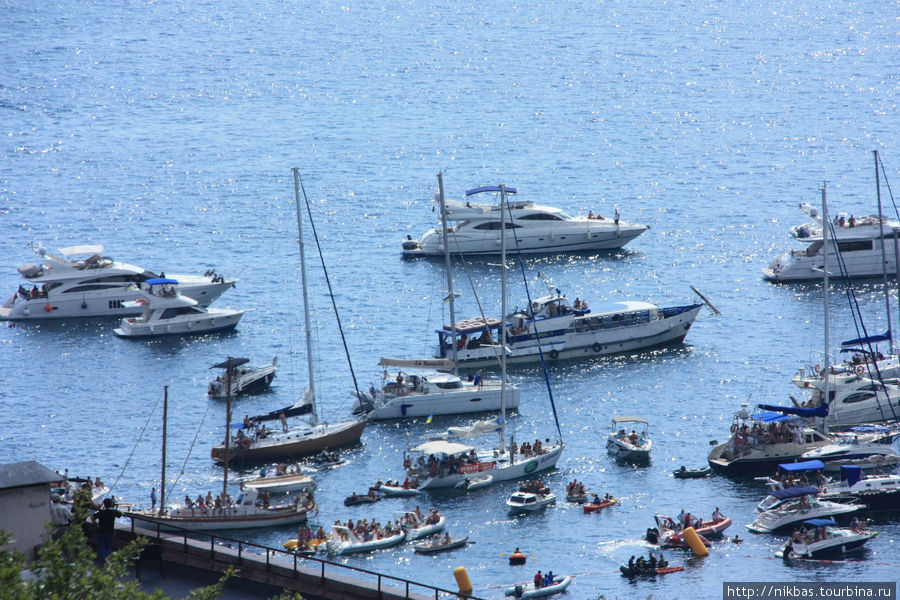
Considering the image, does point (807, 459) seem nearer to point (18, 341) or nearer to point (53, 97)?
point (18, 341)

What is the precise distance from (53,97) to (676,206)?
319ft

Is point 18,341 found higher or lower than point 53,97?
lower

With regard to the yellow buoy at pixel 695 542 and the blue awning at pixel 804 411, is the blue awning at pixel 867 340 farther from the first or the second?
the yellow buoy at pixel 695 542

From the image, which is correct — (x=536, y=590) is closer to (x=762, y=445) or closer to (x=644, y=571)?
(x=644, y=571)

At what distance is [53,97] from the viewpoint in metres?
193

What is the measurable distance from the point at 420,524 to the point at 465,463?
7.16 metres

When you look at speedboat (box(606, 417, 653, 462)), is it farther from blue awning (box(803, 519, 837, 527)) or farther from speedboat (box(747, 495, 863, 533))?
blue awning (box(803, 519, 837, 527))

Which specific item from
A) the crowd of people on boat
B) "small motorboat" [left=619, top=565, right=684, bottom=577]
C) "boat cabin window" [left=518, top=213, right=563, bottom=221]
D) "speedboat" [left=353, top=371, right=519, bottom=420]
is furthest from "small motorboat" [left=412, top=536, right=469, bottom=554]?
"boat cabin window" [left=518, top=213, right=563, bottom=221]

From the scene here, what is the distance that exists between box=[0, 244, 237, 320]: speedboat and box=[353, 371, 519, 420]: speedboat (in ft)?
82.1

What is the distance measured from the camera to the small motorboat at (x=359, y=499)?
70.9 metres

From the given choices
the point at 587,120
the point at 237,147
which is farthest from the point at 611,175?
the point at 237,147

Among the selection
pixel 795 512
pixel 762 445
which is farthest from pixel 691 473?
pixel 795 512

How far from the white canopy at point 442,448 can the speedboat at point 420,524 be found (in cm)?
584

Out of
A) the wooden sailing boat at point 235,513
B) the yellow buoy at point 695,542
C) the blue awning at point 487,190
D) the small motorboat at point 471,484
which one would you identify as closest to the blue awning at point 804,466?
the yellow buoy at point 695,542
